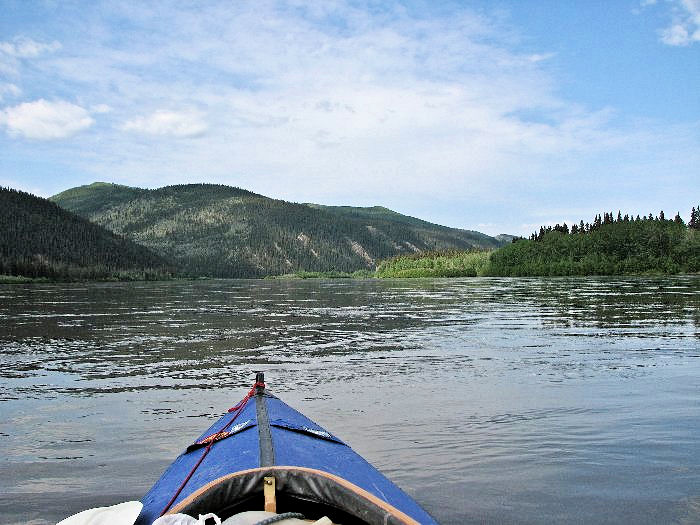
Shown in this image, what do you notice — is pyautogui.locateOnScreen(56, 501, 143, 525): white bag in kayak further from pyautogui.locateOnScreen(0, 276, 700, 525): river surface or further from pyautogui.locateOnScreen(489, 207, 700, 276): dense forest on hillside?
pyautogui.locateOnScreen(489, 207, 700, 276): dense forest on hillside

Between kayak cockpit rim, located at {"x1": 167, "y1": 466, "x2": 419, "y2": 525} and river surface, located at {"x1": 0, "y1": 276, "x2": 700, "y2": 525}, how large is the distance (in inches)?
119

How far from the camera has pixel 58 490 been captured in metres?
8.43

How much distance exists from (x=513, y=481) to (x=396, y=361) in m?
11.1

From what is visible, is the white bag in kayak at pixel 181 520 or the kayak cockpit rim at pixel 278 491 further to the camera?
the kayak cockpit rim at pixel 278 491

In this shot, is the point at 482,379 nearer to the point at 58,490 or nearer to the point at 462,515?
the point at 462,515

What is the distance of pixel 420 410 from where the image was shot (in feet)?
42.5

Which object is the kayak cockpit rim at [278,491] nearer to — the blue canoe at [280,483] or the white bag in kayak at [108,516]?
the blue canoe at [280,483]


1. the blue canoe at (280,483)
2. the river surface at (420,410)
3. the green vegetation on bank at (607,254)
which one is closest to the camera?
the blue canoe at (280,483)

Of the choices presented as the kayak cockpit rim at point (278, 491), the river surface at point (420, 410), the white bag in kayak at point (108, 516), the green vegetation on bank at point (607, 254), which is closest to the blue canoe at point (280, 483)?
the kayak cockpit rim at point (278, 491)

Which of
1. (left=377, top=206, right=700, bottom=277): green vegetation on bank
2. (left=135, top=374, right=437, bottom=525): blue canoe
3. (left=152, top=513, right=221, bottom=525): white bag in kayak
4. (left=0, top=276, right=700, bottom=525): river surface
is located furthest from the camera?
(left=377, top=206, right=700, bottom=277): green vegetation on bank

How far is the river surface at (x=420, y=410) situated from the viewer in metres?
8.20

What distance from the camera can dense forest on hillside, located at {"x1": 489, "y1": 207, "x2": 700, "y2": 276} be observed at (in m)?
156

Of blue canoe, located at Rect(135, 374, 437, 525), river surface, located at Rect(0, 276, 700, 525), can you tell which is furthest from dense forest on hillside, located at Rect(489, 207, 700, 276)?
blue canoe, located at Rect(135, 374, 437, 525)

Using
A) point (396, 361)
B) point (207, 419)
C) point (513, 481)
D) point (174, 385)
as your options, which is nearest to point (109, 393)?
point (174, 385)
